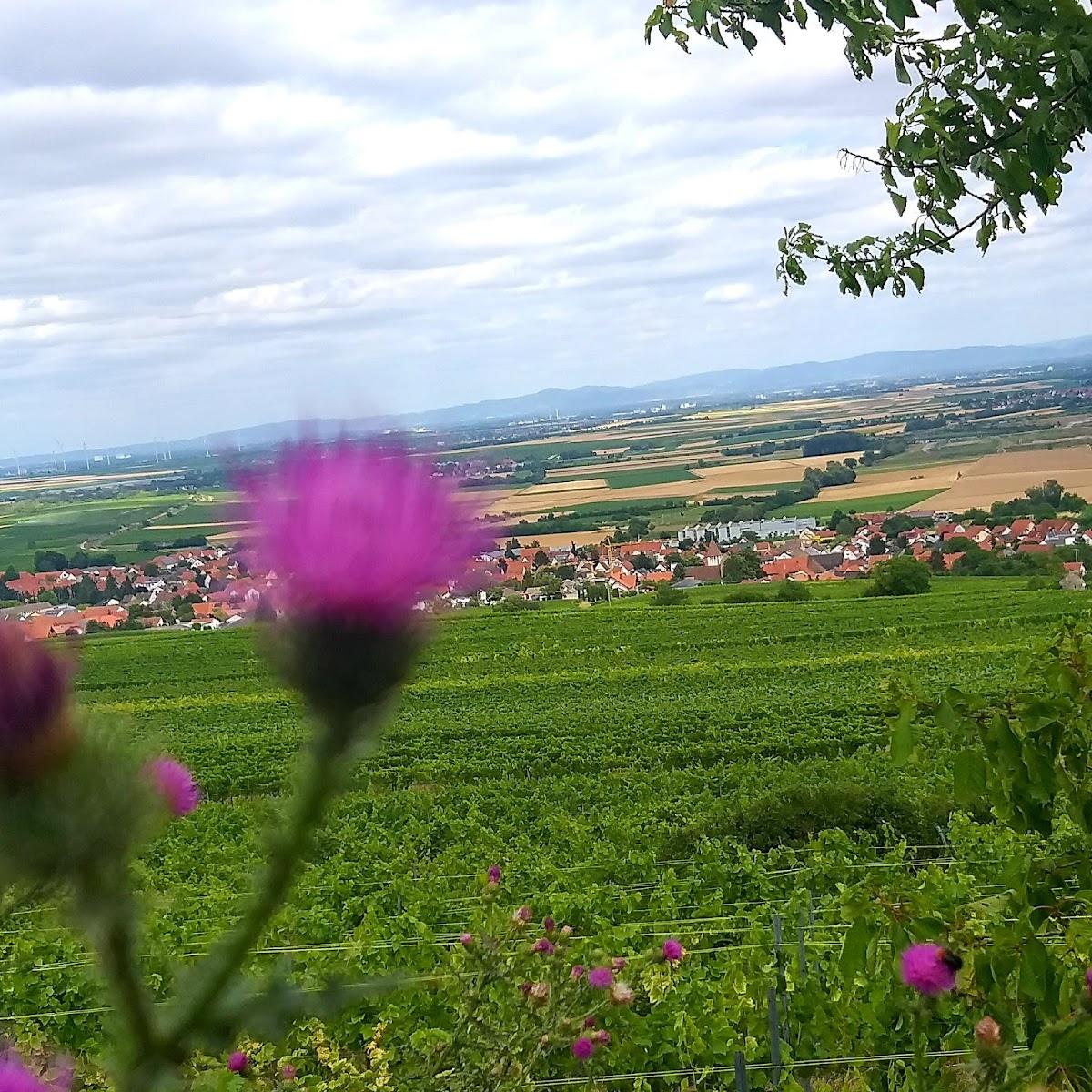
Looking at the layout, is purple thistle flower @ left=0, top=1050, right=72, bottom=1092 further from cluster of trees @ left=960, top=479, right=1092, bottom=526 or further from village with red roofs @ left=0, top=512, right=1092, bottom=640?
cluster of trees @ left=960, top=479, right=1092, bottom=526

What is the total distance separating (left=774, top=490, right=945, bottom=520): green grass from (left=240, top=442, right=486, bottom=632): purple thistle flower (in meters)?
78.5

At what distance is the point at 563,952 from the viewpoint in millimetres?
2053

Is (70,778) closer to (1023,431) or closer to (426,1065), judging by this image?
(426,1065)

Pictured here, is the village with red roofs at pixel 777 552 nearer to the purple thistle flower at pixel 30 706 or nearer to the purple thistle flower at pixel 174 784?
the purple thistle flower at pixel 174 784

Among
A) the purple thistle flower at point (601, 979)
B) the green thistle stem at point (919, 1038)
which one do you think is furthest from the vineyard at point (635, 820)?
the purple thistle flower at point (601, 979)

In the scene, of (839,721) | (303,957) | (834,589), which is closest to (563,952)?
(303,957)

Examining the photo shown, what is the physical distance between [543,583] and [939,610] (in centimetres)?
2153

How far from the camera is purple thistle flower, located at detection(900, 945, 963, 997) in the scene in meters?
1.51

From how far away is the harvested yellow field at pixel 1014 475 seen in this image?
72688mm

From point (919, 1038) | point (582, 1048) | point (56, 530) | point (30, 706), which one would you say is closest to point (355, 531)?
point (30, 706)

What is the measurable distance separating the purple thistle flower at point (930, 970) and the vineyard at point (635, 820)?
418 millimetres

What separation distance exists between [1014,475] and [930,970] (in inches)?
3330

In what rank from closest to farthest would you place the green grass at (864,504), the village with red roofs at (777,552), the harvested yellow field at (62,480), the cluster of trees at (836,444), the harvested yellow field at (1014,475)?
the harvested yellow field at (62,480)
the village with red roofs at (777,552)
the harvested yellow field at (1014,475)
the green grass at (864,504)
the cluster of trees at (836,444)

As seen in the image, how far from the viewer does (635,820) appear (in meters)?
16.9
